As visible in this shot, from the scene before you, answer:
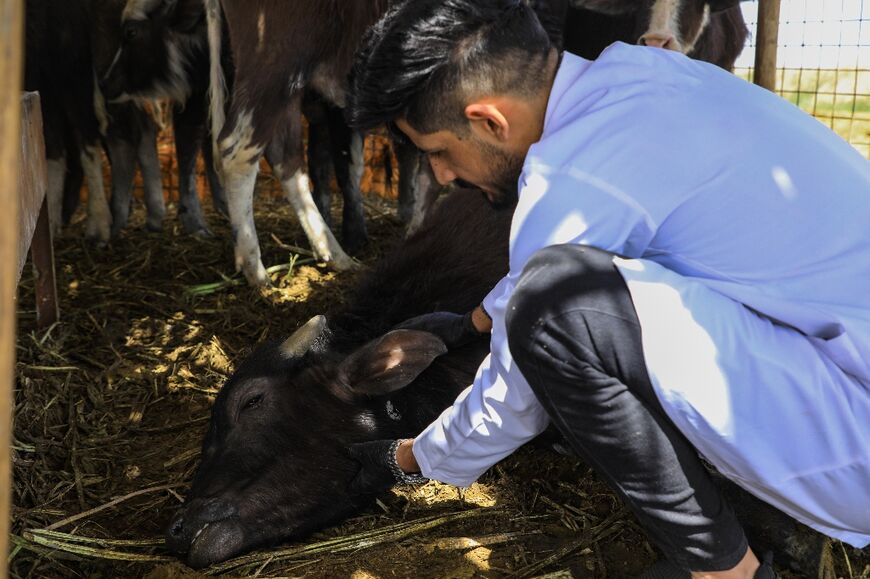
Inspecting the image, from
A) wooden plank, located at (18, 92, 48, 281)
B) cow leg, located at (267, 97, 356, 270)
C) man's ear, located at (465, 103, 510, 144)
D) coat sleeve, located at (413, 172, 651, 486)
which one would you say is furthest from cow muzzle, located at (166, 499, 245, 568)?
cow leg, located at (267, 97, 356, 270)

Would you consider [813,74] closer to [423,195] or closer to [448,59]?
[423,195]

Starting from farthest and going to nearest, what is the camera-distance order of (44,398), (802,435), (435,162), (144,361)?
(144,361), (44,398), (435,162), (802,435)

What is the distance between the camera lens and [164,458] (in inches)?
148

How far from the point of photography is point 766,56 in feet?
18.4

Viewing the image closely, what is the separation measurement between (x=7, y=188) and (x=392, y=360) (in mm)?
1992

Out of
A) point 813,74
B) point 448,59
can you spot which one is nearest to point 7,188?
point 448,59

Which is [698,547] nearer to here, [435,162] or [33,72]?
[435,162]

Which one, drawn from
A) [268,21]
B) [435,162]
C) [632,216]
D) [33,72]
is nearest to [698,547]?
[632,216]

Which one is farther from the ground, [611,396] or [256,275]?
[611,396]

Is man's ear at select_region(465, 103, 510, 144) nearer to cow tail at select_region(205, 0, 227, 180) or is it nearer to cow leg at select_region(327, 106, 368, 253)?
cow tail at select_region(205, 0, 227, 180)

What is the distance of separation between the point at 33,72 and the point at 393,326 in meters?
4.54

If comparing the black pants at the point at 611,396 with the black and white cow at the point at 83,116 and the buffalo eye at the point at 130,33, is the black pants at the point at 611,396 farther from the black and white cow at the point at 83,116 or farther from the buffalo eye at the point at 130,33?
the black and white cow at the point at 83,116

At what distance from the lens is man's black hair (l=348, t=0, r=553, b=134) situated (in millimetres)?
2361

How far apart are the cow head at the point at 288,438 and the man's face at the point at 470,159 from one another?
2.35ft
